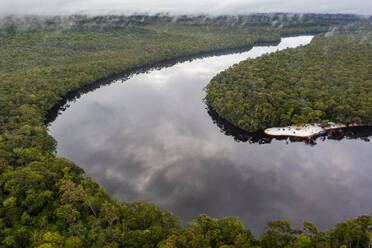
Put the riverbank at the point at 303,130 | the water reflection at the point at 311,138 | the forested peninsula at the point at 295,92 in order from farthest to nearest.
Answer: the forested peninsula at the point at 295,92, the riverbank at the point at 303,130, the water reflection at the point at 311,138

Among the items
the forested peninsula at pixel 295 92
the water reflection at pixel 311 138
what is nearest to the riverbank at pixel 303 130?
the water reflection at pixel 311 138

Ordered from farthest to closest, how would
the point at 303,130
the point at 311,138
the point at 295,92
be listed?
the point at 295,92, the point at 303,130, the point at 311,138

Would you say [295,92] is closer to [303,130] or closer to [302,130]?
[303,130]

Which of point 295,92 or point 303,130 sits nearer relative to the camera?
point 303,130

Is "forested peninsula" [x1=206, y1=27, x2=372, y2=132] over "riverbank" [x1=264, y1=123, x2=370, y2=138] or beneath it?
over

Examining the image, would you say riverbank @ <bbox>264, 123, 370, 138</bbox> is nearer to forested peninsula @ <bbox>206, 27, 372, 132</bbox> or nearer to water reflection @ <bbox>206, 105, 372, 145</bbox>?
water reflection @ <bbox>206, 105, 372, 145</bbox>

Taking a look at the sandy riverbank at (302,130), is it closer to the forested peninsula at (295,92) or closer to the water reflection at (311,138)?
the water reflection at (311,138)

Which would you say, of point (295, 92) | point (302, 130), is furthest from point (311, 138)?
point (295, 92)

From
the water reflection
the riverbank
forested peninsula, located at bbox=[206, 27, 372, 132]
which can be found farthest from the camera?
forested peninsula, located at bbox=[206, 27, 372, 132]

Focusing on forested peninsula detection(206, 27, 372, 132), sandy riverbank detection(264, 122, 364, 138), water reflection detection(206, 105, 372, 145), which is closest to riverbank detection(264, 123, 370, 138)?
sandy riverbank detection(264, 122, 364, 138)
